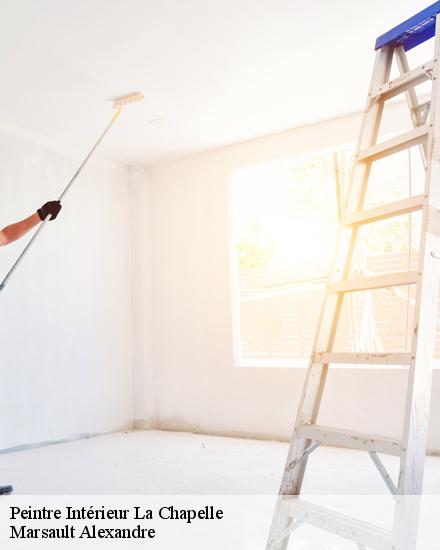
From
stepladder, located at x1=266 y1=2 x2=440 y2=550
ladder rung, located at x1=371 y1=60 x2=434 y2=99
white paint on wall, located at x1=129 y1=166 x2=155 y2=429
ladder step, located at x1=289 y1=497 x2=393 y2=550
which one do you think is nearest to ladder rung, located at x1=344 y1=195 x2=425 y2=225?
stepladder, located at x1=266 y1=2 x2=440 y2=550

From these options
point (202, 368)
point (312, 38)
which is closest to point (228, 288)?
point (202, 368)

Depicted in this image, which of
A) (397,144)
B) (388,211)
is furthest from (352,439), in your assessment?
(397,144)

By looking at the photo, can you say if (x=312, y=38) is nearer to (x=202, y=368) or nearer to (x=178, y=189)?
(x=178, y=189)

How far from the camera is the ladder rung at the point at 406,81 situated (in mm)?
1556

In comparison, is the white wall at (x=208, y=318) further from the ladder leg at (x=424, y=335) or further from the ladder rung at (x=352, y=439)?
the ladder leg at (x=424, y=335)

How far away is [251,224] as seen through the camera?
5.98 metres

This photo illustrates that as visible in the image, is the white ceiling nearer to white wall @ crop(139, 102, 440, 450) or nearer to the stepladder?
white wall @ crop(139, 102, 440, 450)

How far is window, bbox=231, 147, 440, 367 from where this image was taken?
4320mm

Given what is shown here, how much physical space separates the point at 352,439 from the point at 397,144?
88 centimetres

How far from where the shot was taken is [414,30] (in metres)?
1.69

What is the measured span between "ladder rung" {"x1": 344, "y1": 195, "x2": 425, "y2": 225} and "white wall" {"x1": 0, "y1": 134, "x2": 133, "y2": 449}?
3052 mm

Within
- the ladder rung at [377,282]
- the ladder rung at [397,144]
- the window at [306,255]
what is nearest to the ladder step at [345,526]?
the ladder rung at [377,282]

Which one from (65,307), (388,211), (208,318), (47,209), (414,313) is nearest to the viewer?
(414,313)

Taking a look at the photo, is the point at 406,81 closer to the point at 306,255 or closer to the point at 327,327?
the point at 327,327
